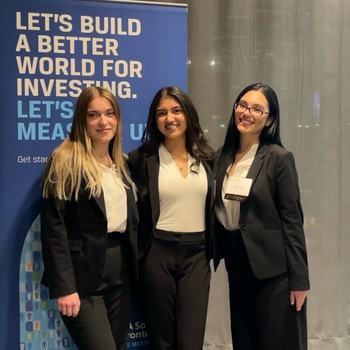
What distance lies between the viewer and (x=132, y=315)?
2018mm

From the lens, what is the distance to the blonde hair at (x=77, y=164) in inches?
65.0

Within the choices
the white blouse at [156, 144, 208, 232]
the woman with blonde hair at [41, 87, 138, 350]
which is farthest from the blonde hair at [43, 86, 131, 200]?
the white blouse at [156, 144, 208, 232]

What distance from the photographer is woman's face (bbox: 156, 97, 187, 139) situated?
1.85 meters

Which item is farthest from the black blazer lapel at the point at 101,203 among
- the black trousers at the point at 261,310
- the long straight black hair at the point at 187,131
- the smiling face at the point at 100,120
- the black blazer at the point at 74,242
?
the black trousers at the point at 261,310

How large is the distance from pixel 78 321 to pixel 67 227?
1.22 ft

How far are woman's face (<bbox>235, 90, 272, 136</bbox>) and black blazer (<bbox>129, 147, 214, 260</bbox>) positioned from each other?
264 mm

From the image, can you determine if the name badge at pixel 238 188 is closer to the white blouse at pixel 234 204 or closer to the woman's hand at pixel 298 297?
the white blouse at pixel 234 204

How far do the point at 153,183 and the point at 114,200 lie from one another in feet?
0.64

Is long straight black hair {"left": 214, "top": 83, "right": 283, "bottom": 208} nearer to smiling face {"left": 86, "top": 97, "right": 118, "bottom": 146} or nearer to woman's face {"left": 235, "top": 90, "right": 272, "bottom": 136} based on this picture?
woman's face {"left": 235, "top": 90, "right": 272, "bottom": 136}

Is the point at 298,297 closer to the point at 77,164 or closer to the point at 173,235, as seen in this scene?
the point at 173,235

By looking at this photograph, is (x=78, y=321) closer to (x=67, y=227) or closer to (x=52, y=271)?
(x=52, y=271)

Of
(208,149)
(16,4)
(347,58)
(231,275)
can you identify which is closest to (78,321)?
(231,275)

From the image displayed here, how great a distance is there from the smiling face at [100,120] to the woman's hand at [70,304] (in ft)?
2.09

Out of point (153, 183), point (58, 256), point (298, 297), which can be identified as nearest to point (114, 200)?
point (153, 183)
